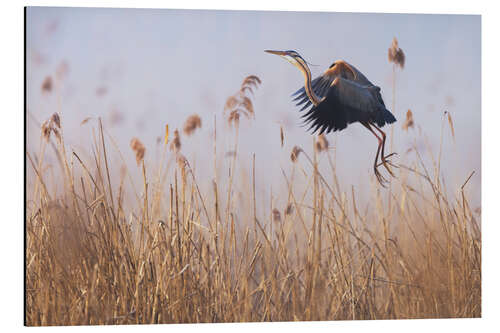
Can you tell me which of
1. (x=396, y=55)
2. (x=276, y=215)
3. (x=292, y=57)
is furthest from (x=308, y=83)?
(x=276, y=215)

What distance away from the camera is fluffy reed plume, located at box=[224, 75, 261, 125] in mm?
4172

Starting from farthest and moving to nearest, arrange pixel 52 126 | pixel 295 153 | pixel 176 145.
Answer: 1. pixel 295 153
2. pixel 176 145
3. pixel 52 126

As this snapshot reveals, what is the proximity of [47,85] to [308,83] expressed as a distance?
1.55 m

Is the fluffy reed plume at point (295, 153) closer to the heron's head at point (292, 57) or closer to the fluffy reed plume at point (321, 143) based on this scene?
the fluffy reed plume at point (321, 143)

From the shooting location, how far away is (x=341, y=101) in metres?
4.33

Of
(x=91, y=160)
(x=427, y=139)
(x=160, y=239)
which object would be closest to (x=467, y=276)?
(x=427, y=139)

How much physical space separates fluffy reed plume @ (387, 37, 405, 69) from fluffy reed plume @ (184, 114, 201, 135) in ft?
4.13

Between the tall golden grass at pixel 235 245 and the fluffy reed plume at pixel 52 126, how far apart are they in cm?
1

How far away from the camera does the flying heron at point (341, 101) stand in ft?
14.0

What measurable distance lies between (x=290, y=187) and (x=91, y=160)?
3.91ft

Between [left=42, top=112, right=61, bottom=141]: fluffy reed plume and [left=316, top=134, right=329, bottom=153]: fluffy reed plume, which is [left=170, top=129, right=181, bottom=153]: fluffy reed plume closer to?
[left=42, top=112, right=61, bottom=141]: fluffy reed plume

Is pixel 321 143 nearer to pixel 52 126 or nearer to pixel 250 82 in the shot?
pixel 250 82

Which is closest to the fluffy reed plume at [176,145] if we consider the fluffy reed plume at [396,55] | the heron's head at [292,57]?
the heron's head at [292,57]

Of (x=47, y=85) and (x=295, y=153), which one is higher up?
(x=47, y=85)
